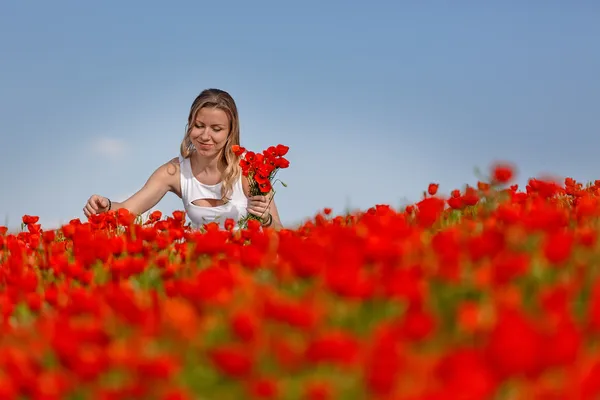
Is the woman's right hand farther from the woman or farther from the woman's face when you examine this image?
the woman's face

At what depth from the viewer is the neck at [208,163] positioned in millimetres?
8945

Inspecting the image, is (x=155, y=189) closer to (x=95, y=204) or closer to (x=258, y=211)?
(x=95, y=204)

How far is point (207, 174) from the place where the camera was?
9.09m

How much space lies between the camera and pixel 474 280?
8.19ft

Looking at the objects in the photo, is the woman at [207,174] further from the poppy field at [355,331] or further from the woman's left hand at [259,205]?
the poppy field at [355,331]

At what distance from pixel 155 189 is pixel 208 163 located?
0.74m

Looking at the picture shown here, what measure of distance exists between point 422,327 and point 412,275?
0.30 metres

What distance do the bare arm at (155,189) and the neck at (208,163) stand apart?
0.33 m

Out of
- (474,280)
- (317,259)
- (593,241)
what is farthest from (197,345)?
(593,241)

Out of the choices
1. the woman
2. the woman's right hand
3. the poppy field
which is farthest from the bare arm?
the poppy field

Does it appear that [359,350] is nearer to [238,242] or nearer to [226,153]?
[238,242]

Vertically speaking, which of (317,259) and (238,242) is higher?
(238,242)

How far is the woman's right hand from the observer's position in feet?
23.2

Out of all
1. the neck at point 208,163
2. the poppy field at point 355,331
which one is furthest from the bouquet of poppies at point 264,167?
the poppy field at point 355,331
